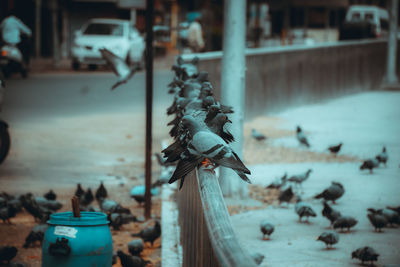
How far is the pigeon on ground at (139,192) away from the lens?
8.19 m

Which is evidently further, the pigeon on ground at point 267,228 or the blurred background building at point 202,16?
the blurred background building at point 202,16

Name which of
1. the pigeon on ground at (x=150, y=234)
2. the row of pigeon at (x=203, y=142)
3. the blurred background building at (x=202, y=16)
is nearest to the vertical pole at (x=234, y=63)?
the pigeon on ground at (x=150, y=234)

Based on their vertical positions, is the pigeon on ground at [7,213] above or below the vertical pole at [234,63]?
below

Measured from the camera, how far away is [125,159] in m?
11.1

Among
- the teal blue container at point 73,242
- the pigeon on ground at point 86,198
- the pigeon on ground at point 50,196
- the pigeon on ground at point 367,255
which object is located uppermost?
the teal blue container at point 73,242

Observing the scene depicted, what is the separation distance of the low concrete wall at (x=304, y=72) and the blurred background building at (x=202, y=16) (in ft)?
34.8

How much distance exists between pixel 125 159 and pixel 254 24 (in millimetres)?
34502

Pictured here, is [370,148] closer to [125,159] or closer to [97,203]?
[125,159]

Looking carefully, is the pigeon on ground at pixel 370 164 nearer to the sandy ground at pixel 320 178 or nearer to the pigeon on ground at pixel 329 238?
the sandy ground at pixel 320 178

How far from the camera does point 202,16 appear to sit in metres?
35.8

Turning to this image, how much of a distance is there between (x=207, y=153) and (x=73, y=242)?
1.46 meters

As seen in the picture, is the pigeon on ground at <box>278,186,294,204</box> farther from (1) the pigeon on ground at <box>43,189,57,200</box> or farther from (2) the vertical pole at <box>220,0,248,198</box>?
(1) the pigeon on ground at <box>43,189,57,200</box>

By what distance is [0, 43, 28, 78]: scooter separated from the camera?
2234 centimetres

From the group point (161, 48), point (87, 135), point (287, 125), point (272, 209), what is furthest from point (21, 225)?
point (161, 48)
